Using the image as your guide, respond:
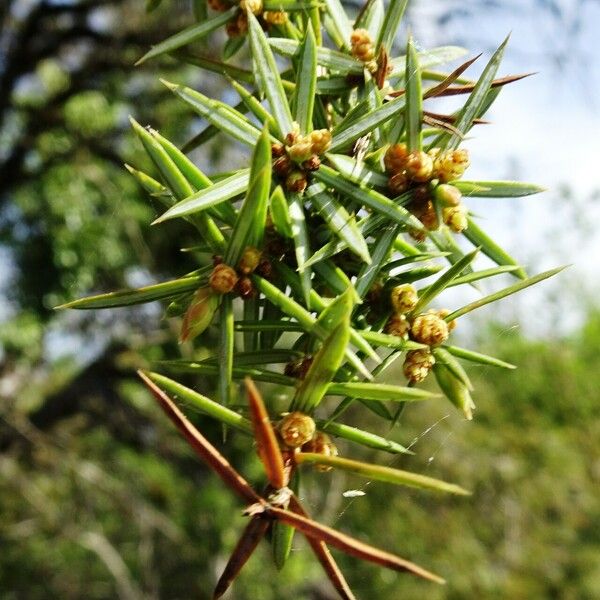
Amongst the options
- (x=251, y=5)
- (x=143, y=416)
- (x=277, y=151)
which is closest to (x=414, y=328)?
(x=277, y=151)

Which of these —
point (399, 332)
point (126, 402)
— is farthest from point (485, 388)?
point (399, 332)

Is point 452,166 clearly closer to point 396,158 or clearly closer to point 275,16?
point 396,158

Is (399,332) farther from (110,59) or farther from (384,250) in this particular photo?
(110,59)

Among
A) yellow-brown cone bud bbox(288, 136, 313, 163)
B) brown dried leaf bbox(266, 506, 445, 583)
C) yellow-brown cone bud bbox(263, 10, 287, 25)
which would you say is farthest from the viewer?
yellow-brown cone bud bbox(263, 10, 287, 25)

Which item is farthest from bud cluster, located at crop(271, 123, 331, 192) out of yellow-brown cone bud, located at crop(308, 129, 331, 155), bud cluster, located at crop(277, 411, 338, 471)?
bud cluster, located at crop(277, 411, 338, 471)

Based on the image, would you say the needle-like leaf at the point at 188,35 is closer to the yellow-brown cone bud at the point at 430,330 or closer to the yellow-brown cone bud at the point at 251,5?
the yellow-brown cone bud at the point at 251,5

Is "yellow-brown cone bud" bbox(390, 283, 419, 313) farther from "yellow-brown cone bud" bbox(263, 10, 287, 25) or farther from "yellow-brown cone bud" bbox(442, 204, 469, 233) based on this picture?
"yellow-brown cone bud" bbox(263, 10, 287, 25)
